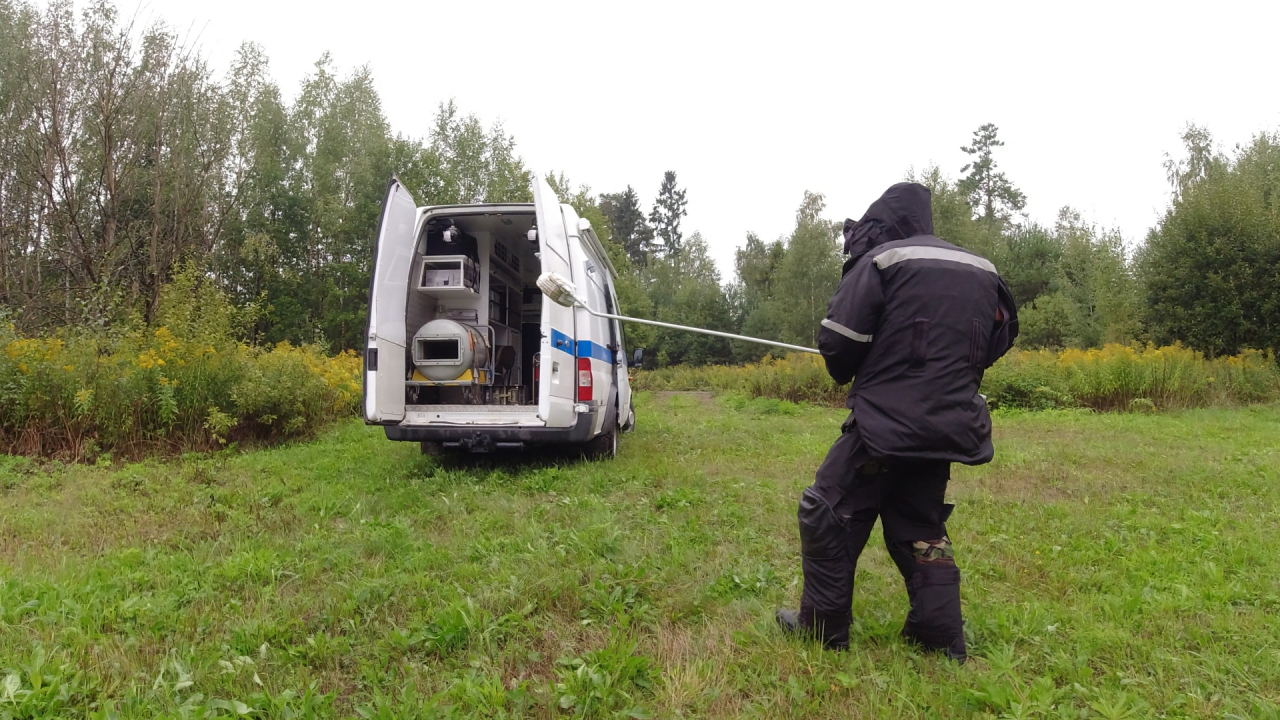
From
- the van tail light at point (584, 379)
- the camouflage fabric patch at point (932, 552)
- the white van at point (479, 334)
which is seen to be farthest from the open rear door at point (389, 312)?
the camouflage fabric patch at point (932, 552)

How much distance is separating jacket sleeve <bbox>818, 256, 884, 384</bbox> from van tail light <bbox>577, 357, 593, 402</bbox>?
3.49m

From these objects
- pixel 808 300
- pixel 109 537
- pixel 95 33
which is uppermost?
pixel 95 33

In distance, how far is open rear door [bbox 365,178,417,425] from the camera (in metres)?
5.58

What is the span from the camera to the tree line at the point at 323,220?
38.0 ft

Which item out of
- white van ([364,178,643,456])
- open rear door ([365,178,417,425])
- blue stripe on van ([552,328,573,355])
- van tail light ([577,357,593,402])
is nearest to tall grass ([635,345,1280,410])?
white van ([364,178,643,456])

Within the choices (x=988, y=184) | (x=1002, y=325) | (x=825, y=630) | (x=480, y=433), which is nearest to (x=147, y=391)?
(x=480, y=433)

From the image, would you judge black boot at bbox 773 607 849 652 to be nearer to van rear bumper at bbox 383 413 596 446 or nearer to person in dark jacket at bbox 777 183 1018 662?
person in dark jacket at bbox 777 183 1018 662

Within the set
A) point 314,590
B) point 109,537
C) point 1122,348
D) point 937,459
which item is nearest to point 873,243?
point 937,459

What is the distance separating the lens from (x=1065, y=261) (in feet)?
95.6

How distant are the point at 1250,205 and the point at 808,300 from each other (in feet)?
66.1

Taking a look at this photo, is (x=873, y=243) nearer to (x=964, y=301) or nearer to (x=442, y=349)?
(x=964, y=301)

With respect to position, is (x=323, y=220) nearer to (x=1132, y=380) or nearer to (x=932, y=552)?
(x=1132, y=380)

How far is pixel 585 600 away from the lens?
3.04 m

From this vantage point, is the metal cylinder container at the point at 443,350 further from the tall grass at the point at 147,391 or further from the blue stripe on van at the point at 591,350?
the tall grass at the point at 147,391
